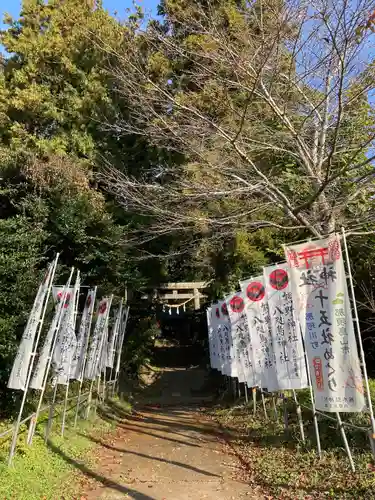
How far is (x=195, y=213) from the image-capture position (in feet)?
35.9

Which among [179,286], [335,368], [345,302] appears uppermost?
[179,286]

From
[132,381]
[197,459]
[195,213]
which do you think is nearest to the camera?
[197,459]

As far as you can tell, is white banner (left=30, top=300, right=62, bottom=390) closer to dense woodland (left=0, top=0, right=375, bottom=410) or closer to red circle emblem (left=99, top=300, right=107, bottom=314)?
dense woodland (left=0, top=0, right=375, bottom=410)

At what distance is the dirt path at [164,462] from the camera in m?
6.50

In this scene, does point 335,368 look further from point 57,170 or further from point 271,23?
point 57,170

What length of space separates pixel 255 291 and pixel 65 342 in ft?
13.5

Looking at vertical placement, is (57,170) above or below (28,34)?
below

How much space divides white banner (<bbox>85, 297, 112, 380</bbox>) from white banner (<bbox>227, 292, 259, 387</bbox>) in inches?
134

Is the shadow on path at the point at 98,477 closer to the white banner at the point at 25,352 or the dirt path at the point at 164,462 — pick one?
the dirt path at the point at 164,462

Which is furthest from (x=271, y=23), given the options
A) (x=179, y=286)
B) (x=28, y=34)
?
(x=179, y=286)

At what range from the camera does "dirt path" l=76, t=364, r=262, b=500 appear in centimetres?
650

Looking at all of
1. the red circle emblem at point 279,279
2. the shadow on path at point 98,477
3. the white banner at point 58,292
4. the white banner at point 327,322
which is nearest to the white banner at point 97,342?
the white banner at point 58,292

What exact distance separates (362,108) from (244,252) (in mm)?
5989

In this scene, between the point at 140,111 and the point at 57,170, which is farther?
the point at 57,170
